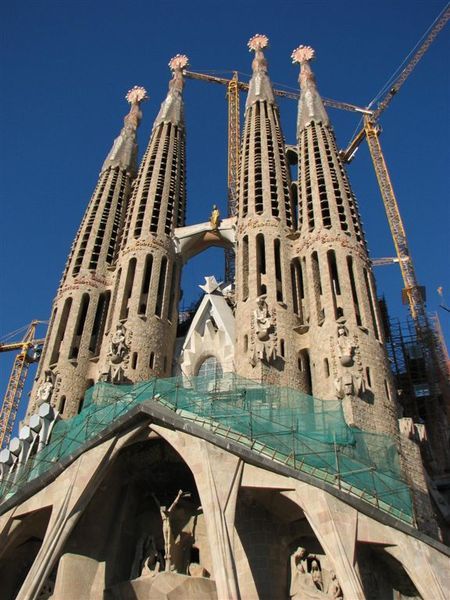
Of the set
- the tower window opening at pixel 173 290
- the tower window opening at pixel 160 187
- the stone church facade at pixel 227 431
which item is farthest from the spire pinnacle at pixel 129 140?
the tower window opening at pixel 173 290

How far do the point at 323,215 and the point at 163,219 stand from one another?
7.54 metres

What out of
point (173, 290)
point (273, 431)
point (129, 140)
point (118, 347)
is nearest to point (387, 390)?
point (273, 431)

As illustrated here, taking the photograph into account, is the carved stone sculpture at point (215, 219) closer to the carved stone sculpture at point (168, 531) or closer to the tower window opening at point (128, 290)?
the tower window opening at point (128, 290)

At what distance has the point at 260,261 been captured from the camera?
26.7 meters

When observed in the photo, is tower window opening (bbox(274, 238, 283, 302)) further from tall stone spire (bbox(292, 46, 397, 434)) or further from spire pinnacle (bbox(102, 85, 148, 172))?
spire pinnacle (bbox(102, 85, 148, 172))

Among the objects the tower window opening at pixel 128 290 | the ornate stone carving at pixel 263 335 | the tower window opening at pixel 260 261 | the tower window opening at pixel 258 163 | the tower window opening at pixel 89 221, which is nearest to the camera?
the ornate stone carving at pixel 263 335

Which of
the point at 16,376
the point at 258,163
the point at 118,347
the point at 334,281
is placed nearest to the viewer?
the point at 118,347

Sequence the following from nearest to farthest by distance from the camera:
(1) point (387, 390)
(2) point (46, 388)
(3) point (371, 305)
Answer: (1) point (387, 390), (3) point (371, 305), (2) point (46, 388)

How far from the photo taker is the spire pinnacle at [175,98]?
1474 inches

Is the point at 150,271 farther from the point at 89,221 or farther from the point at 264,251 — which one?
the point at 89,221

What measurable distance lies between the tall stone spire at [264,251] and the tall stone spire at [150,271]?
10.6 ft

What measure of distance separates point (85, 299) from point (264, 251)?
7813 mm

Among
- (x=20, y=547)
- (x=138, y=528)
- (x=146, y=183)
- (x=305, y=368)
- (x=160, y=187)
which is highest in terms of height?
(x=146, y=183)

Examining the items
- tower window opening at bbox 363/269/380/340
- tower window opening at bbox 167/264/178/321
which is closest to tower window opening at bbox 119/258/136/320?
tower window opening at bbox 167/264/178/321
